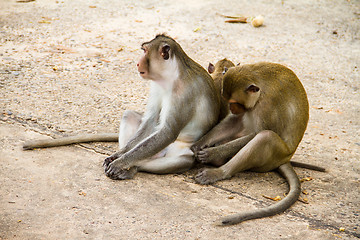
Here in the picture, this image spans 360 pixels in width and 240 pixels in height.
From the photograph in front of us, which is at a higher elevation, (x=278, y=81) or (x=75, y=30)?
(x=278, y=81)

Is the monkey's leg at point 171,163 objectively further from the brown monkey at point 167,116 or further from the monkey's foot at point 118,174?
the monkey's foot at point 118,174

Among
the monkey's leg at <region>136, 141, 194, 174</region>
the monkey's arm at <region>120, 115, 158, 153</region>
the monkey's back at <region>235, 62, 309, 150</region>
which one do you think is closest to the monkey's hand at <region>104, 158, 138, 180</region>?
the monkey's leg at <region>136, 141, 194, 174</region>

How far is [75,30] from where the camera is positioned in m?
8.99

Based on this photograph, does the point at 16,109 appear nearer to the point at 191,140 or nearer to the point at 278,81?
the point at 191,140

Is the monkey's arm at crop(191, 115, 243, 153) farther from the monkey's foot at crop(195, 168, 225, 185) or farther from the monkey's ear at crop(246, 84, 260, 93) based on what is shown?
the monkey's ear at crop(246, 84, 260, 93)

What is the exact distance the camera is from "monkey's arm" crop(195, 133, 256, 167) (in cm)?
495

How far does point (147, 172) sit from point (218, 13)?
5.97 m

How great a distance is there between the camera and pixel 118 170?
4.88m

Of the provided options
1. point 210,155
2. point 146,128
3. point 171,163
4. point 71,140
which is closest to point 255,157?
point 210,155

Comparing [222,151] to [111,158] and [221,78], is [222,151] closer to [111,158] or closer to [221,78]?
[221,78]

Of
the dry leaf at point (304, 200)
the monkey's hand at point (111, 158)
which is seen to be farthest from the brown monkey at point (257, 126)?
the monkey's hand at point (111, 158)

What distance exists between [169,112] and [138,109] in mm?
1713

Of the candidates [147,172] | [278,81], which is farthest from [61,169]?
[278,81]

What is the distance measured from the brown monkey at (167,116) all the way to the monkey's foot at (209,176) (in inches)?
8.8
